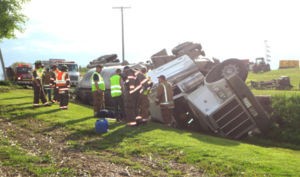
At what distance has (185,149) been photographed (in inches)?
296

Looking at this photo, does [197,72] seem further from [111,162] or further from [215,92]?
[111,162]

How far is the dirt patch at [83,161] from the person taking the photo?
19.3 feet

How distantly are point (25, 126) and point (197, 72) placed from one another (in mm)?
7049

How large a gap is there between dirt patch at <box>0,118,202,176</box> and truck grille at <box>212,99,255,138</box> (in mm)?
4225

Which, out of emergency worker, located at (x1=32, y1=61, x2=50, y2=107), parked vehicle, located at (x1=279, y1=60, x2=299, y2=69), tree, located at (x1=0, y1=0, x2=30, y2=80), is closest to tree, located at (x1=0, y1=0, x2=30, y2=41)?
tree, located at (x1=0, y1=0, x2=30, y2=80)

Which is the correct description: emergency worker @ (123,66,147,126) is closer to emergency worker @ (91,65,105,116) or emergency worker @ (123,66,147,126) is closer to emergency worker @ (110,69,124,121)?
emergency worker @ (110,69,124,121)

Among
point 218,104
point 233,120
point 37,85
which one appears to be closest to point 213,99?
point 218,104

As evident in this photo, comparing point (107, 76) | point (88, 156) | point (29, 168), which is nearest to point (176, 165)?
point (88, 156)

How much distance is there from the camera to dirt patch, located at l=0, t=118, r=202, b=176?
588 cm

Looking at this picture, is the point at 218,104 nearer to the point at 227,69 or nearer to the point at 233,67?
the point at 227,69

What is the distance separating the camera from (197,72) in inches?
489

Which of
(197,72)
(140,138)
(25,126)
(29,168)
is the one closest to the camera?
(29,168)

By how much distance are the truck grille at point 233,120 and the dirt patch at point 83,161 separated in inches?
166

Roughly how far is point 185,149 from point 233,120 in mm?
3670
